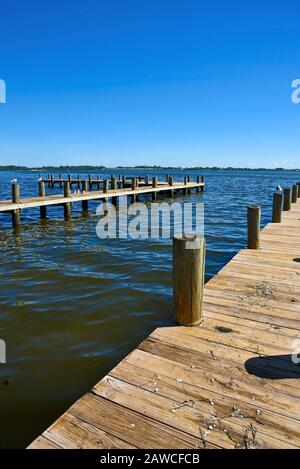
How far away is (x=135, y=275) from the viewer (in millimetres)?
7941

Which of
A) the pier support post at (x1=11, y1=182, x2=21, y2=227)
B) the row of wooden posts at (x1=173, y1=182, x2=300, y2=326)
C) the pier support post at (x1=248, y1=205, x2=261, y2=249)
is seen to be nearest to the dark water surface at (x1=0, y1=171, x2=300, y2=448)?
the row of wooden posts at (x1=173, y1=182, x2=300, y2=326)

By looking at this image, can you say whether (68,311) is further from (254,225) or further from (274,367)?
(254,225)

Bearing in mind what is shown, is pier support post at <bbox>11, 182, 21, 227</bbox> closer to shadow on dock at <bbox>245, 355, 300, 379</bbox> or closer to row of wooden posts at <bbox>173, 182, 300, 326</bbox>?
row of wooden posts at <bbox>173, 182, 300, 326</bbox>

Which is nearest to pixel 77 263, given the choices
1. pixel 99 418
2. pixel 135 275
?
pixel 135 275

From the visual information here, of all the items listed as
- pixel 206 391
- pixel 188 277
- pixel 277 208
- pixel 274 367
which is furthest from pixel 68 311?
pixel 277 208

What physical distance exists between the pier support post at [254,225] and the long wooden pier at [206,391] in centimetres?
298

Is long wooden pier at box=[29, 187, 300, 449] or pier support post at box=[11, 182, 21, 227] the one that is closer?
long wooden pier at box=[29, 187, 300, 449]

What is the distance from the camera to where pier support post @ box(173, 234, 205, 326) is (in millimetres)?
3889

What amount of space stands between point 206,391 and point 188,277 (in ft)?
4.45

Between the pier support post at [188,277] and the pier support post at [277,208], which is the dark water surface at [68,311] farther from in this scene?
the pier support post at [277,208]

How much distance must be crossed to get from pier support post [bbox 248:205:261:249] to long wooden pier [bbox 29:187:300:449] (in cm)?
298

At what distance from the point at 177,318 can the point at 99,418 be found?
1.78 m

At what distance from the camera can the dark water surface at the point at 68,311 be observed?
12.6 ft
